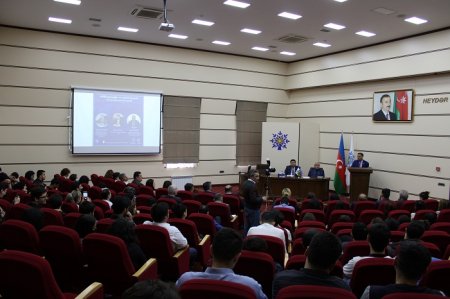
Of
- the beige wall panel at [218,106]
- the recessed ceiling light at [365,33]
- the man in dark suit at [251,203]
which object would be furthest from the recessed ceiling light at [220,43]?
the man in dark suit at [251,203]

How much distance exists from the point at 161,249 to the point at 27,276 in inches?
64.4

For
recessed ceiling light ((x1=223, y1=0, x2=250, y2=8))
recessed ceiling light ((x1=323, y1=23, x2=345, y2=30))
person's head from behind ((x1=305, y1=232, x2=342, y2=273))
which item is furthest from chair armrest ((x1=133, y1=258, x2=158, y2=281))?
recessed ceiling light ((x1=323, y1=23, x2=345, y2=30))

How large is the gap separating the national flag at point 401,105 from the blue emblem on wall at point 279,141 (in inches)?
135

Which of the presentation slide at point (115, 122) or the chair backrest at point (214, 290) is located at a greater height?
the presentation slide at point (115, 122)

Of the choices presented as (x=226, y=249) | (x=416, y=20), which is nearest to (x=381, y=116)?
(x=416, y=20)

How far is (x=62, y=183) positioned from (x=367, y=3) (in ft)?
24.1

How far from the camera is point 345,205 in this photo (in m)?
6.75

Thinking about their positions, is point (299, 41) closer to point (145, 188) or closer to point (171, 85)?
point (171, 85)

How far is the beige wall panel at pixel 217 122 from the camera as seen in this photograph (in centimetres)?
1307

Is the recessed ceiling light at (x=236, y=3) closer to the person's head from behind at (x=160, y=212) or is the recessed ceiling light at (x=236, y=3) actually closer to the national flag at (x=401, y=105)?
the national flag at (x=401, y=105)

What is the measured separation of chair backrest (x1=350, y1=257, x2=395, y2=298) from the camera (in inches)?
113

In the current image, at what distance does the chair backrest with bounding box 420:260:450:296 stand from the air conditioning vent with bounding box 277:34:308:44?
8.92 metres

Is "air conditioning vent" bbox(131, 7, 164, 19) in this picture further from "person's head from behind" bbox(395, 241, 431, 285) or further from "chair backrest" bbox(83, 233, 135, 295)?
"person's head from behind" bbox(395, 241, 431, 285)

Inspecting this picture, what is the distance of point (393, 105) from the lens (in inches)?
434
